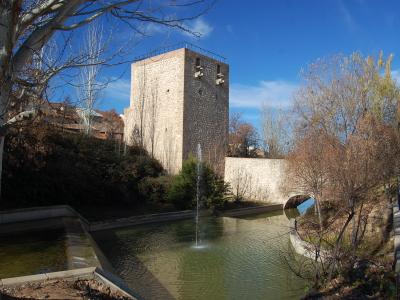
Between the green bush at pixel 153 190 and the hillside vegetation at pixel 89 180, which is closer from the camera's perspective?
the hillside vegetation at pixel 89 180

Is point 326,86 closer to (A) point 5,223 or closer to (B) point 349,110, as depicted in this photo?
(B) point 349,110

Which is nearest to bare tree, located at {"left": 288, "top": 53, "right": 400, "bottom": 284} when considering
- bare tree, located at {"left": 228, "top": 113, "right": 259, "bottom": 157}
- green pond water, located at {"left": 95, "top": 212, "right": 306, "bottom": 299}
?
green pond water, located at {"left": 95, "top": 212, "right": 306, "bottom": 299}

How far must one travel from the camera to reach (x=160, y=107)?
22719 millimetres

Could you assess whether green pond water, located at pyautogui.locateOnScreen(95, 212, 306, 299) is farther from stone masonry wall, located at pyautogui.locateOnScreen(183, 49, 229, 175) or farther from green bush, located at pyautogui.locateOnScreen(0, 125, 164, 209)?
stone masonry wall, located at pyautogui.locateOnScreen(183, 49, 229, 175)

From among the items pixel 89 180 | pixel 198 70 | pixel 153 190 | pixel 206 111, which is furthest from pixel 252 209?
pixel 198 70

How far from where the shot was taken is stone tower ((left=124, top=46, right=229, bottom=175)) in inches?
853

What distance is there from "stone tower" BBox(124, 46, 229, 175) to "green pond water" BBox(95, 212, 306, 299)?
8.35 metres

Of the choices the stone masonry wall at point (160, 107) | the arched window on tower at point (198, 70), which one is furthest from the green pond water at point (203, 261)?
the arched window on tower at point (198, 70)

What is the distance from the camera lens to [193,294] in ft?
23.1

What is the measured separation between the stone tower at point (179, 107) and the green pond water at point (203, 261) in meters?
8.35

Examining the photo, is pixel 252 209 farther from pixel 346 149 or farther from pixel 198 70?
pixel 346 149

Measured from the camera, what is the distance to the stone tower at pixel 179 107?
2167 cm

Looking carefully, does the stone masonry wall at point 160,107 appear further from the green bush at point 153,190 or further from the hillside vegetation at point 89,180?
the green bush at point 153,190

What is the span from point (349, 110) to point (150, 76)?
13024mm
